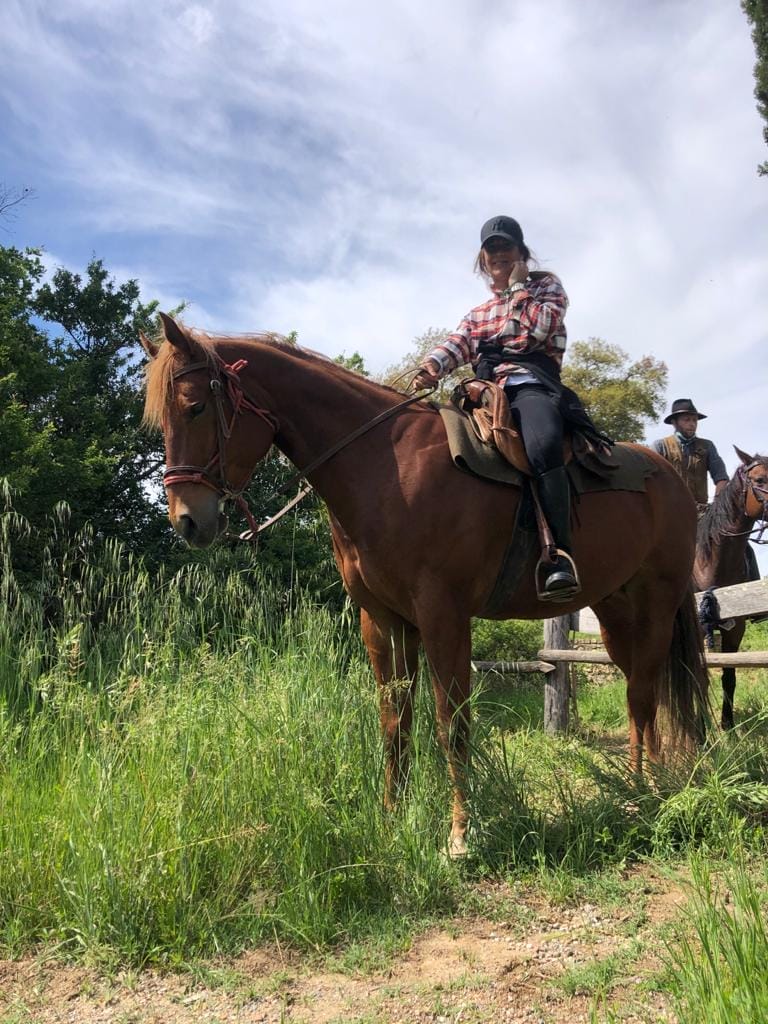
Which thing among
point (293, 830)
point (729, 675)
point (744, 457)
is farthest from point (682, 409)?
point (293, 830)

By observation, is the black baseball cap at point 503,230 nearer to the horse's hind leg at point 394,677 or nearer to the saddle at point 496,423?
the saddle at point 496,423

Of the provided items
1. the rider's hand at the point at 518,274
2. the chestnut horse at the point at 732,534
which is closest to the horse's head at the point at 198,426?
the rider's hand at the point at 518,274

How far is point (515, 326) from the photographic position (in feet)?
13.0

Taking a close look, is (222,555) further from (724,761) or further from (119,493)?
(724,761)

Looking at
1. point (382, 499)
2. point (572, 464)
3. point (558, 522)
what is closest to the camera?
point (382, 499)

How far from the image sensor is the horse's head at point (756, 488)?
647cm

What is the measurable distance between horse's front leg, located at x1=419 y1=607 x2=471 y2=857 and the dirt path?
2.36ft

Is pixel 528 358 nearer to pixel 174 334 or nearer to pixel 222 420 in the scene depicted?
pixel 222 420

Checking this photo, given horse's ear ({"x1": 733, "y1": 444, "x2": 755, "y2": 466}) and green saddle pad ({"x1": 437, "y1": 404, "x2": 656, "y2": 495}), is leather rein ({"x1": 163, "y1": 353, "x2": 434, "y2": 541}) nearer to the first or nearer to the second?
green saddle pad ({"x1": 437, "y1": 404, "x2": 656, "y2": 495})

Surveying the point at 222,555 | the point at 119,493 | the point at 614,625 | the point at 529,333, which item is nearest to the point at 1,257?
the point at 119,493

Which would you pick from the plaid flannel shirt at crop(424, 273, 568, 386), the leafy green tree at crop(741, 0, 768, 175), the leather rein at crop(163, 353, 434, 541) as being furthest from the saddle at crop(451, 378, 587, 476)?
the leafy green tree at crop(741, 0, 768, 175)

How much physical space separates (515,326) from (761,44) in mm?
12409

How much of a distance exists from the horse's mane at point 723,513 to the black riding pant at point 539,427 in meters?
3.60

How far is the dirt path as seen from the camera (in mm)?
2102
